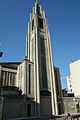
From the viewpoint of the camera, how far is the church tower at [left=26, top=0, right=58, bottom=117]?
3073 centimetres

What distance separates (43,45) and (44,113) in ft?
71.5

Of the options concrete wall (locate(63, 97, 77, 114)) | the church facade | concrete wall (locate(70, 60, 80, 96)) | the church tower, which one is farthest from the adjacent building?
the church tower

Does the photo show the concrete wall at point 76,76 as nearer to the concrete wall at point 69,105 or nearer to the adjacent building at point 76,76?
the adjacent building at point 76,76

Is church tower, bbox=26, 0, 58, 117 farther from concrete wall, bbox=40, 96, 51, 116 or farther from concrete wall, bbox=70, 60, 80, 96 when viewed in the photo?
concrete wall, bbox=70, 60, 80, 96

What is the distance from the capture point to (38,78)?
105 feet

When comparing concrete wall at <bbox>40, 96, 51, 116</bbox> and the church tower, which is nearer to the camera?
concrete wall at <bbox>40, 96, 51, 116</bbox>

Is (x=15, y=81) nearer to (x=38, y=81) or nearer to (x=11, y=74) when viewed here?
(x=11, y=74)

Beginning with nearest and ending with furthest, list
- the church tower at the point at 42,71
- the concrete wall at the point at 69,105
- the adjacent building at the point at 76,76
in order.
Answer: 1. the church tower at the point at 42,71
2. the concrete wall at the point at 69,105
3. the adjacent building at the point at 76,76

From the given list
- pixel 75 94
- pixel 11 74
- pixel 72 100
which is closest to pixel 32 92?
pixel 11 74

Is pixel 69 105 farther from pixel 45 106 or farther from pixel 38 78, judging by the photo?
pixel 38 78

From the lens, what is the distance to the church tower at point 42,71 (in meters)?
30.7

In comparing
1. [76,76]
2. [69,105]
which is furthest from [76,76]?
[69,105]

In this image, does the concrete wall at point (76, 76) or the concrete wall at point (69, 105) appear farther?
the concrete wall at point (76, 76)

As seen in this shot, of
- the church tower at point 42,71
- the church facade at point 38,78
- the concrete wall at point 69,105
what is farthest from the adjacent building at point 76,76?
the church tower at point 42,71
